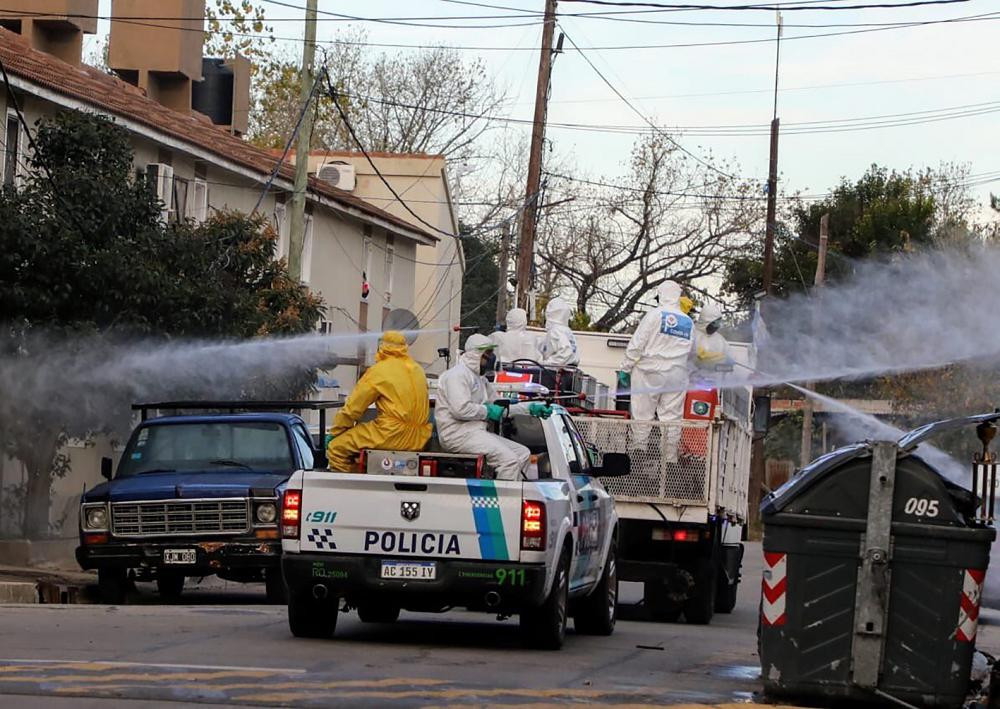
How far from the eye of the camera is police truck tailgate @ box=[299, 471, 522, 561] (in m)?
11.5

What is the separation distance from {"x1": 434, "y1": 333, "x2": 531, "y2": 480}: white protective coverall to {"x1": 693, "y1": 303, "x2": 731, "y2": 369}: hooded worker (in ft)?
20.1

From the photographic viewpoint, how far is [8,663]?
10227 mm

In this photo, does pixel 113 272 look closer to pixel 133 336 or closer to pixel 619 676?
pixel 133 336

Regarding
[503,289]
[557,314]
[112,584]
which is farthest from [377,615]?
[503,289]

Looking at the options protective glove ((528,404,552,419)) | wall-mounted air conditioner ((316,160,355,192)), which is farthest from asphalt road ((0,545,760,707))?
wall-mounted air conditioner ((316,160,355,192))

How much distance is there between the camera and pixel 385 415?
12.4m

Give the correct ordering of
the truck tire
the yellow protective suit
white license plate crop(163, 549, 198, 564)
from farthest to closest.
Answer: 1. white license plate crop(163, 549, 198, 564)
2. the yellow protective suit
3. the truck tire

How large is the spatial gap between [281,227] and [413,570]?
23.9m

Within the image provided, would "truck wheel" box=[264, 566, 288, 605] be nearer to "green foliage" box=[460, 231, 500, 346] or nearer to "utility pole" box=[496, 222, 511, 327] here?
"utility pole" box=[496, 222, 511, 327]

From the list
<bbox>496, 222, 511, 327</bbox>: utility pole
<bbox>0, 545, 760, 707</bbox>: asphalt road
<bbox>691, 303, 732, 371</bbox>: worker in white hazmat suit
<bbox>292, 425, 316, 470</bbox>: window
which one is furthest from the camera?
<bbox>496, 222, 511, 327</bbox>: utility pole

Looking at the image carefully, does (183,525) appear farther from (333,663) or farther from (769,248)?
(769,248)

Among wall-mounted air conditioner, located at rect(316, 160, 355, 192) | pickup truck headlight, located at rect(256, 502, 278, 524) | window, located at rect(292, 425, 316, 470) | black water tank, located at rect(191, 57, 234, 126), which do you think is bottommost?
pickup truck headlight, located at rect(256, 502, 278, 524)

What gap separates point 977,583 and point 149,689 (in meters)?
4.71

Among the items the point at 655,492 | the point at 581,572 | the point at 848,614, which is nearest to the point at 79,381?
the point at 655,492
